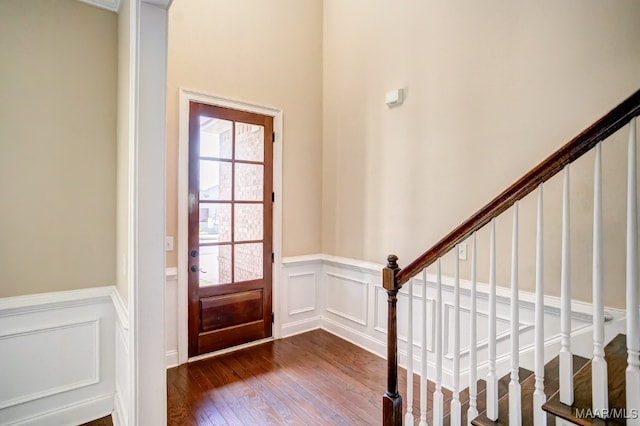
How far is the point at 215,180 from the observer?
3068 mm

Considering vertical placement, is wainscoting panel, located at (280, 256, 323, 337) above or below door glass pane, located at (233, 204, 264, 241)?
below

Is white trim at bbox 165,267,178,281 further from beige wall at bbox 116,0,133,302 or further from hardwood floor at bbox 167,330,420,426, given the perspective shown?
hardwood floor at bbox 167,330,420,426

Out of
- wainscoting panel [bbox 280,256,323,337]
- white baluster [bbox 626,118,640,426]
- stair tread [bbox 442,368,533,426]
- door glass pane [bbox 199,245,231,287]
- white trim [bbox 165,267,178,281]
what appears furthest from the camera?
wainscoting panel [bbox 280,256,323,337]

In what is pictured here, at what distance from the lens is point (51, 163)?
207cm

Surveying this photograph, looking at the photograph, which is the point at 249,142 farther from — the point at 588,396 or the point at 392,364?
the point at 588,396

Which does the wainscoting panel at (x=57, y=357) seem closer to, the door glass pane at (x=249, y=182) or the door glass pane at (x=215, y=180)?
the door glass pane at (x=215, y=180)

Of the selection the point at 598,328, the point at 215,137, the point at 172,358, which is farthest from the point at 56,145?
the point at 598,328

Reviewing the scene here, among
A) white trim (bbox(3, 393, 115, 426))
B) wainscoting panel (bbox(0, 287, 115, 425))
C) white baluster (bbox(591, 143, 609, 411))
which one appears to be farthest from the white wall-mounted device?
white trim (bbox(3, 393, 115, 426))

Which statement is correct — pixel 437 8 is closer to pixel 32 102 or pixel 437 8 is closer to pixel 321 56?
pixel 321 56

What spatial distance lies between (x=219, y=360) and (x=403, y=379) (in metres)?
1.63

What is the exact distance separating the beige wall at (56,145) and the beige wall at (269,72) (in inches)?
23.6

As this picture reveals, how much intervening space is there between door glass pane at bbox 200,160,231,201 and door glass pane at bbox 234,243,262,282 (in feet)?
1.74

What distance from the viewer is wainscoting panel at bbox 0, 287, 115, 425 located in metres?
1.95

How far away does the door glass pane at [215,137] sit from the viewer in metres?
3.01
